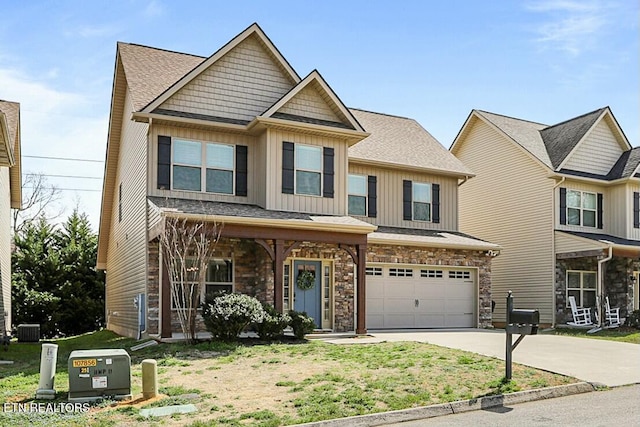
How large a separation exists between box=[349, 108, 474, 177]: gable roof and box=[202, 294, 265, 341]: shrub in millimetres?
7730

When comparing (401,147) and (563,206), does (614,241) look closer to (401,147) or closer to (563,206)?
(563,206)

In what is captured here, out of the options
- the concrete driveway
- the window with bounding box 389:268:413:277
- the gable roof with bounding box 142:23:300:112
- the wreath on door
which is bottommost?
the concrete driveway

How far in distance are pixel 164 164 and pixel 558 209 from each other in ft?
47.8

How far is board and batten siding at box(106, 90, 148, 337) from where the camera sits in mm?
18797

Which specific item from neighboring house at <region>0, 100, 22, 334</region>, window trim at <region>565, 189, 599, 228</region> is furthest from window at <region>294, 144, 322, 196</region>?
window trim at <region>565, 189, 599, 228</region>

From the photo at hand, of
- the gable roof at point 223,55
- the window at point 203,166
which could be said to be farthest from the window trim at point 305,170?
the gable roof at point 223,55

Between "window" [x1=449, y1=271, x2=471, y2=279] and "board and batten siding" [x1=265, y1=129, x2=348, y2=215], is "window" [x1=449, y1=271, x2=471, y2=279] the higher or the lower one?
the lower one

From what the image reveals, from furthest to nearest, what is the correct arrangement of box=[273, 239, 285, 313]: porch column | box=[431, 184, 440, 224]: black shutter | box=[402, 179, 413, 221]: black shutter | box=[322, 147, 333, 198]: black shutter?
box=[431, 184, 440, 224]: black shutter, box=[402, 179, 413, 221]: black shutter, box=[322, 147, 333, 198]: black shutter, box=[273, 239, 285, 313]: porch column

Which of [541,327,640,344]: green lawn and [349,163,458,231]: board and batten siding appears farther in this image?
[349,163,458,231]: board and batten siding

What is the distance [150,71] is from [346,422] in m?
14.9

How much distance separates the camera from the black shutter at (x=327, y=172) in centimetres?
1958

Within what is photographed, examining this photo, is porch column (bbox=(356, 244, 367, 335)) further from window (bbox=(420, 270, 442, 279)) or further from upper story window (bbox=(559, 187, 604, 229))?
upper story window (bbox=(559, 187, 604, 229))

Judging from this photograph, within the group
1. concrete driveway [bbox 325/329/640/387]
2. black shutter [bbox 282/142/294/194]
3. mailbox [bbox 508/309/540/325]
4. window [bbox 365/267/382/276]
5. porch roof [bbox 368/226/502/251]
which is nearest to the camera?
mailbox [bbox 508/309/540/325]

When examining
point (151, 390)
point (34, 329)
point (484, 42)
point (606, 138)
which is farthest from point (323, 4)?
point (606, 138)
